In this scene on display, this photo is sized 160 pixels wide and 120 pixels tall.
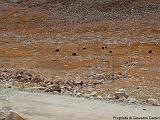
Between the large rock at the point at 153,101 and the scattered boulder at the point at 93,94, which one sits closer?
the large rock at the point at 153,101

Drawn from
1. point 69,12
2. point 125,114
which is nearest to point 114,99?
point 125,114

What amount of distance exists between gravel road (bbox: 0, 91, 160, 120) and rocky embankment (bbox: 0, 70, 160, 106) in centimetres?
138

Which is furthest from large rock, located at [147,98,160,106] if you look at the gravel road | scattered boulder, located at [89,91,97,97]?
scattered boulder, located at [89,91,97,97]

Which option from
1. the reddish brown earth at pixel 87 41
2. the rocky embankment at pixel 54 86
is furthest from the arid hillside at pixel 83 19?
the rocky embankment at pixel 54 86

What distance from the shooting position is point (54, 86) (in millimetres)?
39781

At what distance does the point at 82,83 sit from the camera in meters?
42.5

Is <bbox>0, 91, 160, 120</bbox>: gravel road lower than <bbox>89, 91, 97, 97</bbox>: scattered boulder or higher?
higher

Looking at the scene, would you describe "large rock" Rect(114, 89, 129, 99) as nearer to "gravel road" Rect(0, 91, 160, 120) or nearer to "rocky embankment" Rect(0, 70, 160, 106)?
"rocky embankment" Rect(0, 70, 160, 106)

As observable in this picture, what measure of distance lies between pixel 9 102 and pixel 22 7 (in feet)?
271

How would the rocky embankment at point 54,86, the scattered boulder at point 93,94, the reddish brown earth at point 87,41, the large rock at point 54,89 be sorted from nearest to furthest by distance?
the rocky embankment at point 54,86 → the scattered boulder at point 93,94 → the large rock at point 54,89 → the reddish brown earth at point 87,41

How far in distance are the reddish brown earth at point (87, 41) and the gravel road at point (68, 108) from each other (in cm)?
337

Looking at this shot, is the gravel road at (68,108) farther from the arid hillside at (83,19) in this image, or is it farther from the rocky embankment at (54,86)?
the arid hillside at (83,19)

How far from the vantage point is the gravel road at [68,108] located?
101 ft

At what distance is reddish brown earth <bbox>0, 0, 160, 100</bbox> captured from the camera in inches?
1844
